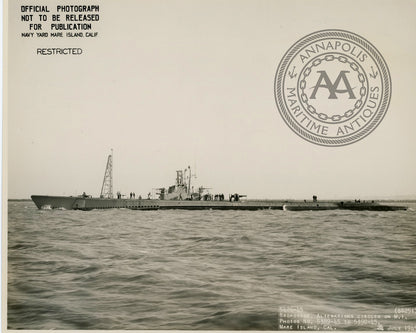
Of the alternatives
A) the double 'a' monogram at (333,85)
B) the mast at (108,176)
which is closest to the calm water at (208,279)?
the mast at (108,176)

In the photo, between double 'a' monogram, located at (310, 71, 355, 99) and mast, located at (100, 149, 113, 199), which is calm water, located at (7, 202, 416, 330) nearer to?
mast, located at (100, 149, 113, 199)

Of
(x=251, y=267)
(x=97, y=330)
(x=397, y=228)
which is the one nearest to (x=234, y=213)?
(x=251, y=267)

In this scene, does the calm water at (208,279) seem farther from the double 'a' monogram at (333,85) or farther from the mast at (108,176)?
the double 'a' monogram at (333,85)

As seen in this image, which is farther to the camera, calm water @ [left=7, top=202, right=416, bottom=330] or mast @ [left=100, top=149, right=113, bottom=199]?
mast @ [left=100, top=149, right=113, bottom=199]

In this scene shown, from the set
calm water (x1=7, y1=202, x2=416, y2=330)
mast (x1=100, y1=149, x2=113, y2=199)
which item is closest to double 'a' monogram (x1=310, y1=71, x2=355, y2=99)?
calm water (x1=7, y1=202, x2=416, y2=330)

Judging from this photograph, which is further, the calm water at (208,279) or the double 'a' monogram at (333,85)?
the double 'a' monogram at (333,85)

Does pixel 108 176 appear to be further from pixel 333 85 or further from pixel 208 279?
pixel 333 85

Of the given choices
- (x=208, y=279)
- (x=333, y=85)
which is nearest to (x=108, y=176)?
(x=208, y=279)

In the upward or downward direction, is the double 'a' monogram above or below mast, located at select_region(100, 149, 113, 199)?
above
